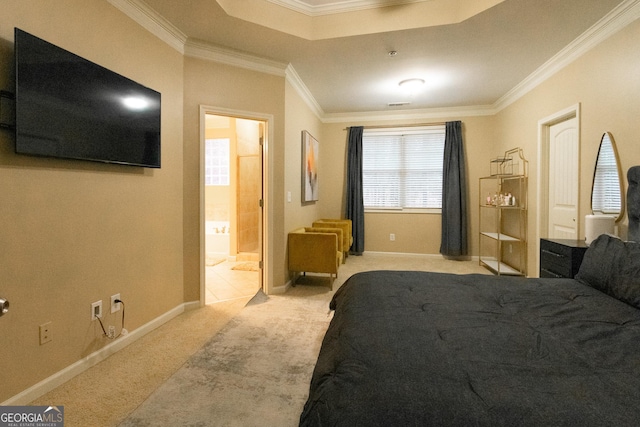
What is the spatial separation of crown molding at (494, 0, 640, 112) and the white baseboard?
183 inches

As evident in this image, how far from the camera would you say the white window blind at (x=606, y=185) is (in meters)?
2.52

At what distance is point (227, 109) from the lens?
122 inches

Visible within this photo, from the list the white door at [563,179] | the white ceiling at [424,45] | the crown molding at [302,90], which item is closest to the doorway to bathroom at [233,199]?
the crown molding at [302,90]

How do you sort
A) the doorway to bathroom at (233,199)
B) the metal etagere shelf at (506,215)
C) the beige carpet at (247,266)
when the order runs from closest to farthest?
the metal etagere shelf at (506,215) < the beige carpet at (247,266) < the doorway to bathroom at (233,199)

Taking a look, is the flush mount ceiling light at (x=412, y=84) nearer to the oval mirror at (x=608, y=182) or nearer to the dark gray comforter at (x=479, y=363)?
the oval mirror at (x=608, y=182)

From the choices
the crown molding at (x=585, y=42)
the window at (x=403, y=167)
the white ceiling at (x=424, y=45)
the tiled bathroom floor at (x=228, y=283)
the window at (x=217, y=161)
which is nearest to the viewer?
the crown molding at (x=585, y=42)

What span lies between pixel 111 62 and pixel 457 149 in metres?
4.91

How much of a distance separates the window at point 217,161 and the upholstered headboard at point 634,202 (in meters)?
5.48

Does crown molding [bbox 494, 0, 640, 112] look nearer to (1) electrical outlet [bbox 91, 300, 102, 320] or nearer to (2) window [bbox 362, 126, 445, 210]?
(2) window [bbox 362, 126, 445, 210]

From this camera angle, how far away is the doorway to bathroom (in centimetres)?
485

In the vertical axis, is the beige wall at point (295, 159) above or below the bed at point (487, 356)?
above

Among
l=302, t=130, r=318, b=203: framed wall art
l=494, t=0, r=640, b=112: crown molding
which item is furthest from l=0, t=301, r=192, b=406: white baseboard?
l=494, t=0, r=640, b=112: crown molding

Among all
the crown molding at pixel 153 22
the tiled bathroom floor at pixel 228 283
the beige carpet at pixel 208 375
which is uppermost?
the crown molding at pixel 153 22

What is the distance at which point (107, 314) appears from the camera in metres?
2.12
